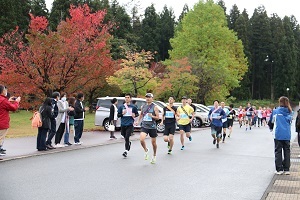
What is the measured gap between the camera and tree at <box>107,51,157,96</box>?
105 feet

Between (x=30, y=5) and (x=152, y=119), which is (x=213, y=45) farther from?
(x=152, y=119)

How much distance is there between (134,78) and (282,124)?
78.8ft

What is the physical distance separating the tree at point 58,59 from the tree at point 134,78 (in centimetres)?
855

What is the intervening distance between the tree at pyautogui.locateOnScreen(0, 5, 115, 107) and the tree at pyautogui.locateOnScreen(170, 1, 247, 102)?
56.8 ft

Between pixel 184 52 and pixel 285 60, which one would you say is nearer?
pixel 184 52

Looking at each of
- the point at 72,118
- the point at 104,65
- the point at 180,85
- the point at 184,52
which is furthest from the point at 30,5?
the point at 72,118

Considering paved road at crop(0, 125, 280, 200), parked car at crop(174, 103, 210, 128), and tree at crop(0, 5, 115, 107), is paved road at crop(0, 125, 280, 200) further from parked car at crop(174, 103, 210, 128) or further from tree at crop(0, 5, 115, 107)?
parked car at crop(174, 103, 210, 128)

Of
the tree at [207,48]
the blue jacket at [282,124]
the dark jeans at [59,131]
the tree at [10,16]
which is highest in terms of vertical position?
the tree at [10,16]

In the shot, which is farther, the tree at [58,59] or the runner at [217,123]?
the tree at [58,59]

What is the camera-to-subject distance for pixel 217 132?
14.7 m

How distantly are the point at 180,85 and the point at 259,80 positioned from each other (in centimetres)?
4431

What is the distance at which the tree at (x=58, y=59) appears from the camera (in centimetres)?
2014

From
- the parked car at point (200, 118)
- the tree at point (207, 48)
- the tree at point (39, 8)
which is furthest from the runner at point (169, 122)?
the tree at point (39, 8)

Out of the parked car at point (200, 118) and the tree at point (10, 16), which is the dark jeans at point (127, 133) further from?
the tree at point (10, 16)
